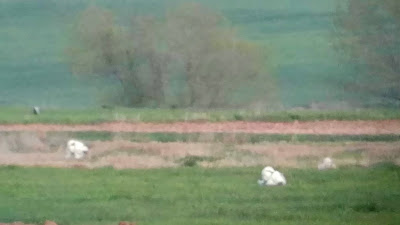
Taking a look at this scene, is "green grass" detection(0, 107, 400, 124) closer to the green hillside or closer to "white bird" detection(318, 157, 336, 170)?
the green hillside

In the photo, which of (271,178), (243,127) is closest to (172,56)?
(243,127)

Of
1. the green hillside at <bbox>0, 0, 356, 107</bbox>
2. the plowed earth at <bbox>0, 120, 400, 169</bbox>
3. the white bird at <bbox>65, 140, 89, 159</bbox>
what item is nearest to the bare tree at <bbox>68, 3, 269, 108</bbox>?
the green hillside at <bbox>0, 0, 356, 107</bbox>

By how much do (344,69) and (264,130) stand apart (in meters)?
0.41

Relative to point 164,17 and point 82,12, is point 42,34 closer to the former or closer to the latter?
point 82,12

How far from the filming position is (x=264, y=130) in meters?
3.43

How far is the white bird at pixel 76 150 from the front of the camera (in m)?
3.36

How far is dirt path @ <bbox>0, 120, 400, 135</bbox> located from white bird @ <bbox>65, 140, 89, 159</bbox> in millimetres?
93

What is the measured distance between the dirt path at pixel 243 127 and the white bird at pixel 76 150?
0.09 metres

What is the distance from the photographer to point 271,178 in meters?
3.16

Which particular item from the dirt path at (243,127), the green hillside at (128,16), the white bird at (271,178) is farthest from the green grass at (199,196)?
the green hillside at (128,16)

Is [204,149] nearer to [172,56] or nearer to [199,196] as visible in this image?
[199,196]

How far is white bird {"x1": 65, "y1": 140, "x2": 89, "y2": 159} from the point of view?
336cm

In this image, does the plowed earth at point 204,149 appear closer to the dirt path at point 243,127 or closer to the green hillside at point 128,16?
the dirt path at point 243,127

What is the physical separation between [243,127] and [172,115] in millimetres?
268
